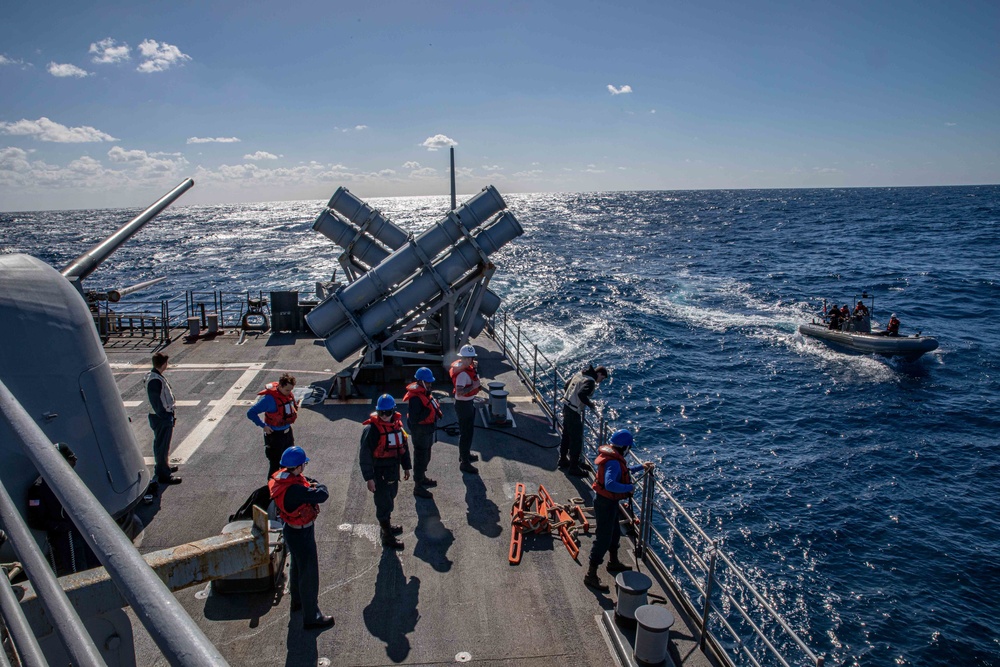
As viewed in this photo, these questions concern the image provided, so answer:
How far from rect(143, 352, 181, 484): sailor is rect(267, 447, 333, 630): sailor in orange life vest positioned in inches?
143

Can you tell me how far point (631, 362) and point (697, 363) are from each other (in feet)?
8.54

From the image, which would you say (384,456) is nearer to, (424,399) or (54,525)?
(424,399)

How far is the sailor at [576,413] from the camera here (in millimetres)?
8711

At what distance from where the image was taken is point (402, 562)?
7.12 m

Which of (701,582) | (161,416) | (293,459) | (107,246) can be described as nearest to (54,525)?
(293,459)

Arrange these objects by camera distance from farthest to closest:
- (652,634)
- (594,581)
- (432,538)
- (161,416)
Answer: (161,416) → (432,538) → (594,581) → (652,634)

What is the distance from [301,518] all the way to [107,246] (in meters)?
5.21

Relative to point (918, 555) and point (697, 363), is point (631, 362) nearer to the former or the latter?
point (697, 363)

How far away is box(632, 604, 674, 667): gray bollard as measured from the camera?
16.8 feet

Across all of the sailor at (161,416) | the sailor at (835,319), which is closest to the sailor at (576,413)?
the sailor at (161,416)

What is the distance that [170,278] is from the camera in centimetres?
5222

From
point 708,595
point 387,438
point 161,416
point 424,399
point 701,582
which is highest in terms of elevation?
point 424,399

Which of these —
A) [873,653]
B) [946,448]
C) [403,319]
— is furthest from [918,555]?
[403,319]

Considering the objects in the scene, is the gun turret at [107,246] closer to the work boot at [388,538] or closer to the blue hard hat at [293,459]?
the blue hard hat at [293,459]
